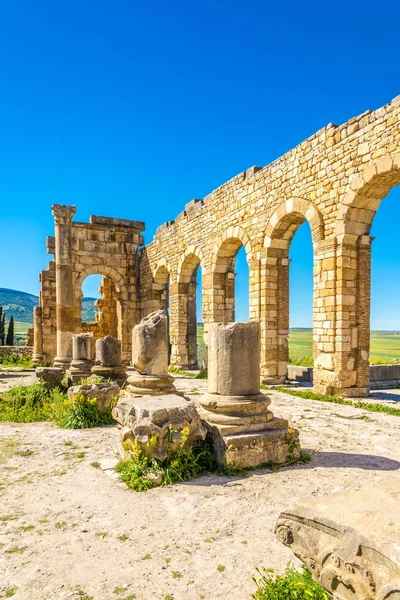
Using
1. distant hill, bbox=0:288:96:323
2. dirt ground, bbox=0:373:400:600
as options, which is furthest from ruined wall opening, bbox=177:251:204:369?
distant hill, bbox=0:288:96:323

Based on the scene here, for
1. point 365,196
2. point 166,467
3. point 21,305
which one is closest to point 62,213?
point 365,196

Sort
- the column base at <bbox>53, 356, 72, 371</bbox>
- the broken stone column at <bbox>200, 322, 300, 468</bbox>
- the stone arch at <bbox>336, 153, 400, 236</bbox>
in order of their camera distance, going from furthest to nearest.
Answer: the column base at <bbox>53, 356, 72, 371</bbox> < the stone arch at <bbox>336, 153, 400, 236</bbox> < the broken stone column at <bbox>200, 322, 300, 468</bbox>

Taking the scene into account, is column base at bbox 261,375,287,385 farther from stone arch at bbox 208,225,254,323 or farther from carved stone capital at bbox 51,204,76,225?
carved stone capital at bbox 51,204,76,225

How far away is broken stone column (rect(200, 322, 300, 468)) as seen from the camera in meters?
4.46

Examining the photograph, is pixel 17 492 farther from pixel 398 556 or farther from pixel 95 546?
pixel 398 556

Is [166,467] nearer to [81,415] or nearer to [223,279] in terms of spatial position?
[81,415]

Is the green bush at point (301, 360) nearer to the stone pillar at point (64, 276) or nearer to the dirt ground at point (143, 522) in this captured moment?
the stone pillar at point (64, 276)

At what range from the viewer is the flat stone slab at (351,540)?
2.00 meters

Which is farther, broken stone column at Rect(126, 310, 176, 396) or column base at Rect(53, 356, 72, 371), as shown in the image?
column base at Rect(53, 356, 72, 371)

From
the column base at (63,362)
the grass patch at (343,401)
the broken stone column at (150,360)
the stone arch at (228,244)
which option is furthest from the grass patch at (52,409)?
the stone arch at (228,244)

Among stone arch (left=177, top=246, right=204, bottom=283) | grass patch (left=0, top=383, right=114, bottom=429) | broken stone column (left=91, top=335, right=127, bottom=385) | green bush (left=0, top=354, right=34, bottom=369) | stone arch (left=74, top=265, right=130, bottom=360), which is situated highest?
stone arch (left=177, top=246, right=204, bottom=283)

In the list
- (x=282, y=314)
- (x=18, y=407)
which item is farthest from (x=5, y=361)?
(x=282, y=314)

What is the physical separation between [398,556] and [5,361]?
2000cm

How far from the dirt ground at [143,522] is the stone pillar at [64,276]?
9.34 metres
